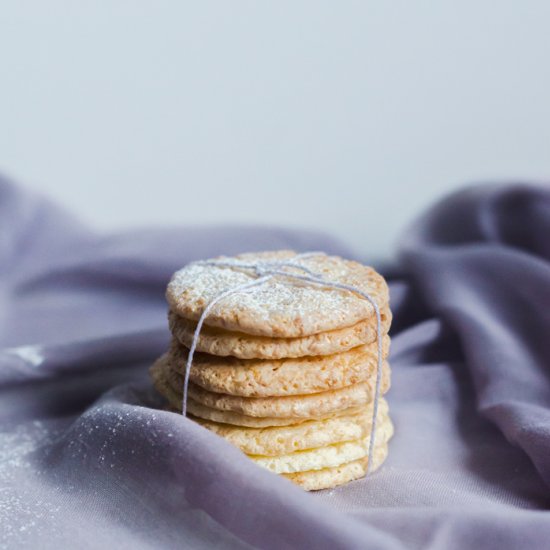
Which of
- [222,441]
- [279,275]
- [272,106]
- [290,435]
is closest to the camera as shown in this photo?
[222,441]

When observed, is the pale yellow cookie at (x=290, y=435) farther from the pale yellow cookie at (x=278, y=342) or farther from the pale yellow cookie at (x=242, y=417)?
the pale yellow cookie at (x=278, y=342)

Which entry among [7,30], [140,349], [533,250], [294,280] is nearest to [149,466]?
[294,280]

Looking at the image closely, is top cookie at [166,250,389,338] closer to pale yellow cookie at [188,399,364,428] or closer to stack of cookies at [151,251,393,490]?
stack of cookies at [151,251,393,490]

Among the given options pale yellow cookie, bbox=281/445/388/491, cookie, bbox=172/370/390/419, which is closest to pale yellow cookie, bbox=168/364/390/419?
cookie, bbox=172/370/390/419

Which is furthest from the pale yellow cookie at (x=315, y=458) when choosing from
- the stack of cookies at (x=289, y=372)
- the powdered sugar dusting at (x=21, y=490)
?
the powdered sugar dusting at (x=21, y=490)

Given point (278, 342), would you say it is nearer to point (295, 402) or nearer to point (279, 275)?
point (295, 402)

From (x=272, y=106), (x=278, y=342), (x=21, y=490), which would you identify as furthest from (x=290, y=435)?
(x=272, y=106)
